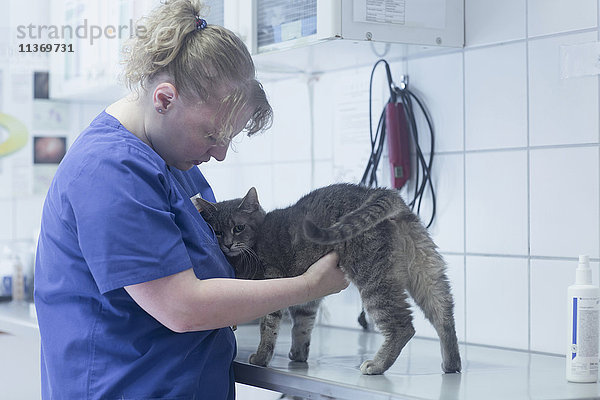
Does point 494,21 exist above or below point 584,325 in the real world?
above

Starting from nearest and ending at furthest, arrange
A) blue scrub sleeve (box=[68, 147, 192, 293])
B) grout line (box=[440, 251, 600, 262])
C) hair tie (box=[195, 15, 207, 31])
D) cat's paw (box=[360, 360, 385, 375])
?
1. blue scrub sleeve (box=[68, 147, 192, 293])
2. hair tie (box=[195, 15, 207, 31])
3. cat's paw (box=[360, 360, 385, 375])
4. grout line (box=[440, 251, 600, 262])

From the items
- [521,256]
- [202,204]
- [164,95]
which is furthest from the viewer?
[521,256]

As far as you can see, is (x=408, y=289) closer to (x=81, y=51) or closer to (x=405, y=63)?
(x=405, y=63)

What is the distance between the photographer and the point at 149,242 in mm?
1211

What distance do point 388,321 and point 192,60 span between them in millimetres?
617

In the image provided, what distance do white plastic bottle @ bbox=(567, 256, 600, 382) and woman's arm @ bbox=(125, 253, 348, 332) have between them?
1.62 ft

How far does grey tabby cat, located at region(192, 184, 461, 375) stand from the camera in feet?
4.81

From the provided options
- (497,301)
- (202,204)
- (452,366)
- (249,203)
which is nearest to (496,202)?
(497,301)

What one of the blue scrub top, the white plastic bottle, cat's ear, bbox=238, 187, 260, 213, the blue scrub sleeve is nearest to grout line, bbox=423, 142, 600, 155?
the white plastic bottle

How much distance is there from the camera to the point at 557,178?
1.70 meters

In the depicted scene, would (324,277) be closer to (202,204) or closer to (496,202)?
(202,204)

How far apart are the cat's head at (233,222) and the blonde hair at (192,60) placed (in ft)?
1.13

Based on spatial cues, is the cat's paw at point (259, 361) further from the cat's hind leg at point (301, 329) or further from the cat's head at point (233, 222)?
the cat's head at point (233, 222)

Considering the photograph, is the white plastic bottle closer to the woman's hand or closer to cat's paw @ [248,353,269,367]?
the woman's hand
